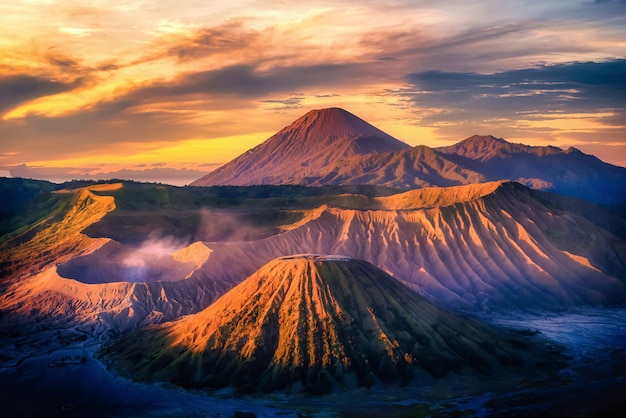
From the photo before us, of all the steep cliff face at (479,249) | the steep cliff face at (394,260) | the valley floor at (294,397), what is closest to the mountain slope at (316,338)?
the valley floor at (294,397)

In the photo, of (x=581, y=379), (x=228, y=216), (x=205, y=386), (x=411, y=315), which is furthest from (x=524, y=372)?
(x=228, y=216)

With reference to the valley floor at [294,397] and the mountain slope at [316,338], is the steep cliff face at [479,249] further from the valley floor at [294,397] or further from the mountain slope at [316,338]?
the valley floor at [294,397]

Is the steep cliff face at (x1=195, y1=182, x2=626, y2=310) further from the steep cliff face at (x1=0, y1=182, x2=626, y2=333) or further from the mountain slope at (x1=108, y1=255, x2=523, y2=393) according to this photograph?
the mountain slope at (x1=108, y1=255, x2=523, y2=393)

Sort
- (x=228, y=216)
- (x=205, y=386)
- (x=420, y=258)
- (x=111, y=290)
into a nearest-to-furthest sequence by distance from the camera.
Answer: (x=205, y=386) < (x=111, y=290) < (x=420, y=258) < (x=228, y=216)

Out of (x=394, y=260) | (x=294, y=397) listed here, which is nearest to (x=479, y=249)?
(x=394, y=260)

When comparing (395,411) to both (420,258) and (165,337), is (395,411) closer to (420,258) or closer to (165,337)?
(165,337)

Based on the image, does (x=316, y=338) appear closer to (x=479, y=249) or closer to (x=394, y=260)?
(x=394, y=260)
